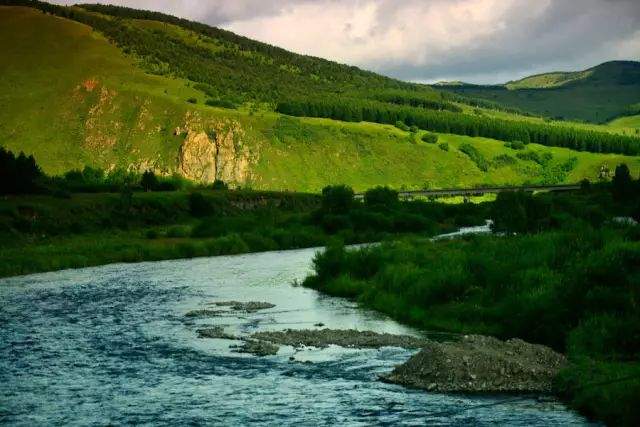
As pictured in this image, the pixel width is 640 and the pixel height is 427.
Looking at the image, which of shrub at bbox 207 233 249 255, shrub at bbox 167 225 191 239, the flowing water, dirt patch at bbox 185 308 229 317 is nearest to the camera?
the flowing water

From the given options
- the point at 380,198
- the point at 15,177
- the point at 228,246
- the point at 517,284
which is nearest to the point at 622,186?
the point at 380,198

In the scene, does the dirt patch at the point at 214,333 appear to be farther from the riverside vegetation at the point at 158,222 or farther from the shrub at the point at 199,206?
the shrub at the point at 199,206

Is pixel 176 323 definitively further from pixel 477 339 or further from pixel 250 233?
pixel 250 233

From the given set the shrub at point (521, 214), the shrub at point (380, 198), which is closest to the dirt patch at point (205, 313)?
the shrub at point (521, 214)

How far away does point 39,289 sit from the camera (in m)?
62.1

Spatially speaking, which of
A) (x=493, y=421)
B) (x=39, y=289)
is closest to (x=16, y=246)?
(x=39, y=289)

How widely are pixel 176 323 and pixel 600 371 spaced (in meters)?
25.3

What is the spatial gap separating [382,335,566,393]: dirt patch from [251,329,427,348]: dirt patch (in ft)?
21.2

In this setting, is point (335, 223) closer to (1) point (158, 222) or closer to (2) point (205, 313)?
(1) point (158, 222)

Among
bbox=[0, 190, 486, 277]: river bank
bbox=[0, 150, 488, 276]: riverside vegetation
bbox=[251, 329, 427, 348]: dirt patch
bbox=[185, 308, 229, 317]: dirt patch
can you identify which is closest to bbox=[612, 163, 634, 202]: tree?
bbox=[0, 150, 488, 276]: riverside vegetation

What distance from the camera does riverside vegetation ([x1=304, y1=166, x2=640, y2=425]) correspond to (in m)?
28.2

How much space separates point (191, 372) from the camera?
33.9 m

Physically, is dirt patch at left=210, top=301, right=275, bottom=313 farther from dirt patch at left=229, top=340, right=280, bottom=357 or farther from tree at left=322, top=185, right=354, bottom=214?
tree at left=322, top=185, right=354, bottom=214

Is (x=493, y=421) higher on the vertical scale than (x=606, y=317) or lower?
lower
